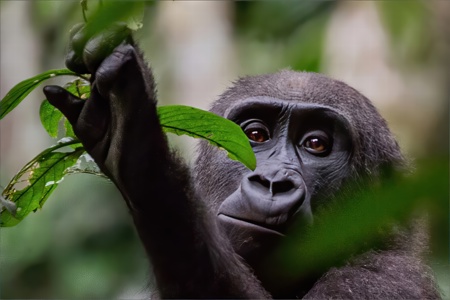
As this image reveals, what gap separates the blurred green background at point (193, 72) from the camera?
3.33 ft

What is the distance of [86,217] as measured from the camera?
5.09 metres

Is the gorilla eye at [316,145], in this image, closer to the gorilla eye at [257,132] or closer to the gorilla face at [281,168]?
the gorilla face at [281,168]

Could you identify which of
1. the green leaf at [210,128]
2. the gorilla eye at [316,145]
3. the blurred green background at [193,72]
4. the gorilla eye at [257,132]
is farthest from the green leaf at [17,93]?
the gorilla eye at [316,145]

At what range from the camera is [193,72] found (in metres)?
8.14

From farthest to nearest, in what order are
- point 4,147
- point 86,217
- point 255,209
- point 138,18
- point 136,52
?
point 4,147, point 86,217, point 255,209, point 136,52, point 138,18

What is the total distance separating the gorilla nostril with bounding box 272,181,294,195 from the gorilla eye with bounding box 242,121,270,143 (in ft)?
1.41

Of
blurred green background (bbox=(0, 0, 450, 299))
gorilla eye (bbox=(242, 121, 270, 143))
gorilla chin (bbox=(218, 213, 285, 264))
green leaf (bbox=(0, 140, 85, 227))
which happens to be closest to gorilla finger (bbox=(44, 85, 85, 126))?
blurred green background (bbox=(0, 0, 450, 299))

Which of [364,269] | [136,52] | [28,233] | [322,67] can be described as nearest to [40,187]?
[136,52]

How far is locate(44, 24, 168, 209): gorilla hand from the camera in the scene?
1.88 meters

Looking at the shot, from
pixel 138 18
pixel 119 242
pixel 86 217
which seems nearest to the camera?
pixel 138 18

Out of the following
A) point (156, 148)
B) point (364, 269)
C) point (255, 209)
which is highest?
point (156, 148)

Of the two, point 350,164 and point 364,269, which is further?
point 350,164

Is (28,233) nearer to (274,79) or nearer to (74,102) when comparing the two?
(274,79)

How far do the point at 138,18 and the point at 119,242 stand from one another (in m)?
3.09
